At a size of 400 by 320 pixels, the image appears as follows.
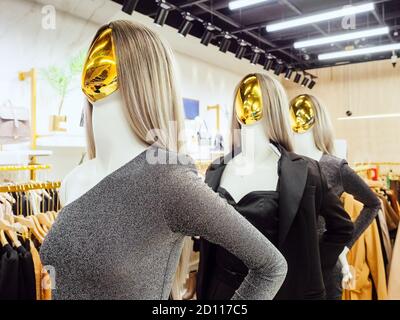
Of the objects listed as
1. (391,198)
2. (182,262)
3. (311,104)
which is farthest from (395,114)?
(182,262)

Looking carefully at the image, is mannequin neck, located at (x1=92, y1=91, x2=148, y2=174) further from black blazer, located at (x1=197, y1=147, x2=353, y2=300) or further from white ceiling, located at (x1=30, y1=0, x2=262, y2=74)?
white ceiling, located at (x1=30, y1=0, x2=262, y2=74)

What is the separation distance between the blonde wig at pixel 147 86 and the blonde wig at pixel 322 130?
1.14 meters

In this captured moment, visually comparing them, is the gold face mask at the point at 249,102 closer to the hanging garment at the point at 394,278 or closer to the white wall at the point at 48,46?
the white wall at the point at 48,46

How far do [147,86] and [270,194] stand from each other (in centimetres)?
57

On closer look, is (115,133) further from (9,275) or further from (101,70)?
(9,275)

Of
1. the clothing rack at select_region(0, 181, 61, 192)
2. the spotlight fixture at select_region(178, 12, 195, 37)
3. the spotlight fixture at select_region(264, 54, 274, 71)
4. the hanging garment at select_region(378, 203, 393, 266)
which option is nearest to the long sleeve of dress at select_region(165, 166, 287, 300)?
the clothing rack at select_region(0, 181, 61, 192)

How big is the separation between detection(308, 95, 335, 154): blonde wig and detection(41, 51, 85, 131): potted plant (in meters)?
1.90

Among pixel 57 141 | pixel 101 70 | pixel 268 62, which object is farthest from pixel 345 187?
pixel 268 62

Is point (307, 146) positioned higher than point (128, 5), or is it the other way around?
point (128, 5)

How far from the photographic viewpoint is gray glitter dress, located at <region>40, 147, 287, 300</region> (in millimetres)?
633

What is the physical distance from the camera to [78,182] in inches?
31.4

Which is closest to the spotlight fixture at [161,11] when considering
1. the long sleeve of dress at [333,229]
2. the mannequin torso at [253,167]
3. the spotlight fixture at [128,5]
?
the spotlight fixture at [128,5]

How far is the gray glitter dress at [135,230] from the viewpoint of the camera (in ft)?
2.08

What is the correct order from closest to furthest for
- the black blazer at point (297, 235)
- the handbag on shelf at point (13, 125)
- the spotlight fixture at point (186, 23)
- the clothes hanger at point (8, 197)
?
the black blazer at point (297, 235) < the clothes hanger at point (8, 197) < the handbag on shelf at point (13, 125) < the spotlight fixture at point (186, 23)
